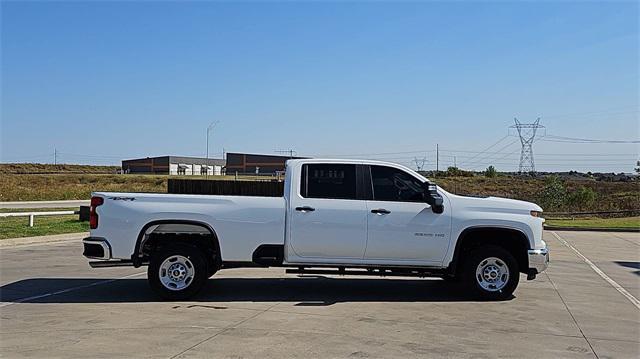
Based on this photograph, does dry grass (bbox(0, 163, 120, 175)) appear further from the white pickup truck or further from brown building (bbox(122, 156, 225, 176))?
the white pickup truck

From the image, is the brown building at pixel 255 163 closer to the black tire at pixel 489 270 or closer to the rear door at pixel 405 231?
the rear door at pixel 405 231

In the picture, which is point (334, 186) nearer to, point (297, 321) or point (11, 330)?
point (297, 321)

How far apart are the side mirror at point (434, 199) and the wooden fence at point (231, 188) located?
2149 millimetres

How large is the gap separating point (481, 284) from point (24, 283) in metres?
7.48

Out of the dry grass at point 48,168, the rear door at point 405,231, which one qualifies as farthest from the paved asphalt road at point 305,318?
the dry grass at point 48,168

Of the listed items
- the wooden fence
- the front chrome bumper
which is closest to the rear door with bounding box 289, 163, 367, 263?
the wooden fence

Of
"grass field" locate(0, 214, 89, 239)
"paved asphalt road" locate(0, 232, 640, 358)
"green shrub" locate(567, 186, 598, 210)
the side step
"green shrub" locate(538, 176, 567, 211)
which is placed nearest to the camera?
"paved asphalt road" locate(0, 232, 640, 358)

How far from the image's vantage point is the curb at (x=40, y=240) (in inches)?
684

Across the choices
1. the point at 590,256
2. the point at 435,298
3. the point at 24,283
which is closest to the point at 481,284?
the point at 435,298

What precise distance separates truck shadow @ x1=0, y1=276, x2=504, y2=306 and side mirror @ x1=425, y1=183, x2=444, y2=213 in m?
1.43

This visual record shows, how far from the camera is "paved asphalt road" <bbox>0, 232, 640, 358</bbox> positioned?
6.79 m

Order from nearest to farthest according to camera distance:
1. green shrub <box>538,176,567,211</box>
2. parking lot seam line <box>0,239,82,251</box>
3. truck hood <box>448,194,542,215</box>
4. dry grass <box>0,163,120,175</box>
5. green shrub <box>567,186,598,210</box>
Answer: truck hood <box>448,194,542,215</box>, parking lot seam line <box>0,239,82,251</box>, green shrub <box>538,176,567,211</box>, green shrub <box>567,186,598,210</box>, dry grass <box>0,163,120,175</box>

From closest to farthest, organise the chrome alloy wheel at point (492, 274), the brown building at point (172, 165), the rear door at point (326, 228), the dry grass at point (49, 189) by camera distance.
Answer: the rear door at point (326, 228) → the chrome alloy wheel at point (492, 274) → the dry grass at point (49, 189) → the brown building at point (172, 165)

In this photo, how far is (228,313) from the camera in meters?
8.50
